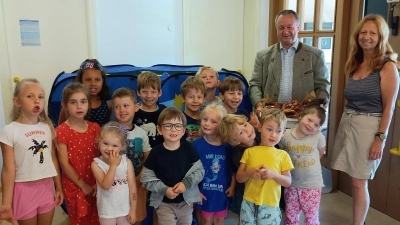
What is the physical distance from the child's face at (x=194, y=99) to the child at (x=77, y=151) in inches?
21.8

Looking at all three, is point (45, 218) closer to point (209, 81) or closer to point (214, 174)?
point (214, 174)

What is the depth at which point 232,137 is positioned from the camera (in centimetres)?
181

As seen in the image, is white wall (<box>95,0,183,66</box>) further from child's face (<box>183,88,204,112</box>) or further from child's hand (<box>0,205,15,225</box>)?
child's hand (<box>0,205,15,225</box>)

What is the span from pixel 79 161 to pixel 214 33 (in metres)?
2.52

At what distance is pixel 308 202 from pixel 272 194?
12.4 inches

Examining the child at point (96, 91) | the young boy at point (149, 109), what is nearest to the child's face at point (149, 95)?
the young boy at point (149, 109)

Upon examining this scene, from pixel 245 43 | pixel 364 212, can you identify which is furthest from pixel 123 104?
pixel 245 43

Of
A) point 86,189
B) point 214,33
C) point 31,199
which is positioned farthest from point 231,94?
point 214,33

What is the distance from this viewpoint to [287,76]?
7.82 ft

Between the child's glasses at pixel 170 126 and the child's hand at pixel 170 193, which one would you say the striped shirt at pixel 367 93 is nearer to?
the child's glasses at pixel 170 126

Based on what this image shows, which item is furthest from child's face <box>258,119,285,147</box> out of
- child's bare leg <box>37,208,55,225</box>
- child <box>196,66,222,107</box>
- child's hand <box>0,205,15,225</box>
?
child's hand <box>0,205,15,225</box>

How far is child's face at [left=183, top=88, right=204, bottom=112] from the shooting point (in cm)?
205

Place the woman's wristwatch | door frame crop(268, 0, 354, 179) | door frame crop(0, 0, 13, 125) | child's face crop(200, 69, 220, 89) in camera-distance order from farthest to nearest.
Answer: door frame crop(0, 0, 13, 125) < door frame crop(268, 0, 354, 179) < child's face crop(200, 69, 220, 89) < the woman's wristwatch

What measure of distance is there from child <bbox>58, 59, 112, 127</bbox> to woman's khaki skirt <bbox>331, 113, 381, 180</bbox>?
59.3 inches
